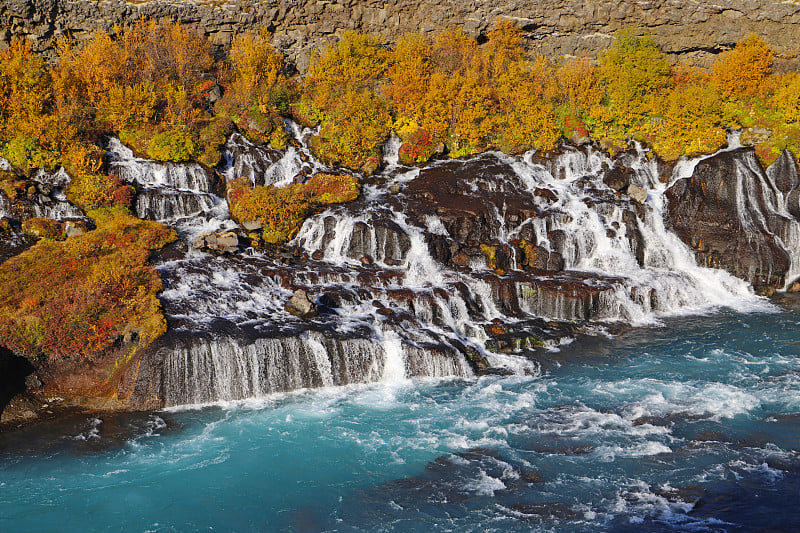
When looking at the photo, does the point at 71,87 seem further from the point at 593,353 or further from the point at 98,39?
the point at 593,353

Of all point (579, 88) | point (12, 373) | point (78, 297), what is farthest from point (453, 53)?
point (12, 373)

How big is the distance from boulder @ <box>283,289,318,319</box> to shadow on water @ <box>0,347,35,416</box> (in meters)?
9.25

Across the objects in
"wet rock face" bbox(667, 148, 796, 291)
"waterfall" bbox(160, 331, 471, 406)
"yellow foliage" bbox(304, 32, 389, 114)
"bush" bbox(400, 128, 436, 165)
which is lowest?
"waterfall" bbox(160, 331, 471, 406)

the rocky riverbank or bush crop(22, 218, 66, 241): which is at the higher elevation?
bush crop(22, 218, 66, 241)

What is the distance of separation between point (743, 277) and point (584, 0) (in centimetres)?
2528

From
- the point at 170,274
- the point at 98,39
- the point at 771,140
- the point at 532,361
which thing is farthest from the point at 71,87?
the point at 771,140

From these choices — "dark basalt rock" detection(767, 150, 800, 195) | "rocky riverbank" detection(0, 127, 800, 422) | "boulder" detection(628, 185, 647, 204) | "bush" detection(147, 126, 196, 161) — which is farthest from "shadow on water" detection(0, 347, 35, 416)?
"dark basalt rock" detection(767, 150, 800, 195)

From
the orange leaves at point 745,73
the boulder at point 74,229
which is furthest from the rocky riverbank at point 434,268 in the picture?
the orange leaves at point 745,73

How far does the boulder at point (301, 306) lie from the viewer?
83.0ft

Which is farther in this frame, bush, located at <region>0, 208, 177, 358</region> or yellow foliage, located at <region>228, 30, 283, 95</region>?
yellow foliage, located at <region>228, 30, 283, 95</region>

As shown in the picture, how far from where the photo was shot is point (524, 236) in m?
33.4

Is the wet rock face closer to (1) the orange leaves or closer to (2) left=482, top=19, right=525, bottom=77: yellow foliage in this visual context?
(1) the orange leaves

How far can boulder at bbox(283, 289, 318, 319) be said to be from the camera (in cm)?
2531

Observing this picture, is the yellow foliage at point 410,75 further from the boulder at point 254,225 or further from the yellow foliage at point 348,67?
the boulder at point 254,225
